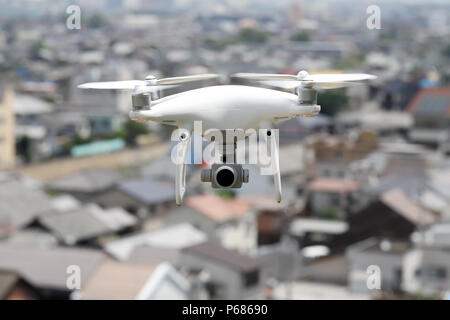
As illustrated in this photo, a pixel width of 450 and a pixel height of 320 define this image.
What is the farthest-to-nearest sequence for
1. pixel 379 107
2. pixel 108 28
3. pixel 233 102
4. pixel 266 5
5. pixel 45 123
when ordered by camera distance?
1. pixel 266 5
2. pixel 108 28
3. pixel 379 107
4. pixel 45 123
5. pixel 233 102

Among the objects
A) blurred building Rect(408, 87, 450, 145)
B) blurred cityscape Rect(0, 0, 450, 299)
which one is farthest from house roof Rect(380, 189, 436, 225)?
blurred building Rect(408, 87, 450, 145)

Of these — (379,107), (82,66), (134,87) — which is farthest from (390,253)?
(82,66)

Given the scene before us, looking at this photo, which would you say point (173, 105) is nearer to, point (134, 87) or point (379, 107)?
point (134, 87)

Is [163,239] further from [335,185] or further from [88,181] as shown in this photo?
[335,185]

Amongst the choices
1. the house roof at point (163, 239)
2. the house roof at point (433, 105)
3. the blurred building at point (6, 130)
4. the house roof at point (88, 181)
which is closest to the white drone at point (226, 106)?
the house roof at point (163, 239)

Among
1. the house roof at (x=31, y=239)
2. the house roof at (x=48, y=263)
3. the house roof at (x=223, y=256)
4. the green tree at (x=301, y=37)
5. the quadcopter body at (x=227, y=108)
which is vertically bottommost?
the house roof at (x=31, y=239)

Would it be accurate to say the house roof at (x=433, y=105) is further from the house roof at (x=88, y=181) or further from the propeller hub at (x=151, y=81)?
the propeller hub at (x=151, y=81)
